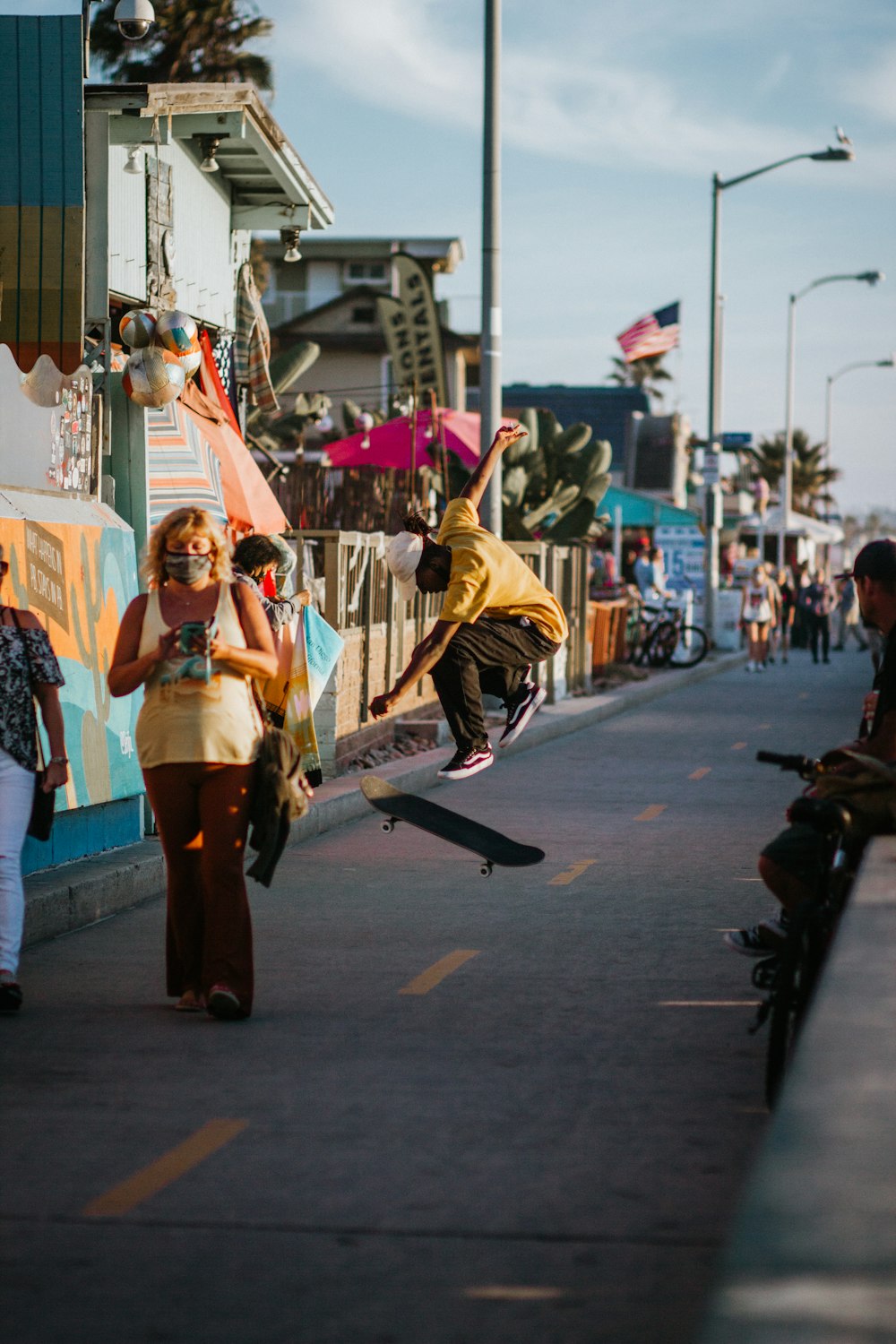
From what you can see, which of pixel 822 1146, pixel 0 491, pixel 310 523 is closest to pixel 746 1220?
pixel 822 1146

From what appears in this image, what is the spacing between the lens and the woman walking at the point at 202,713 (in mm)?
7164

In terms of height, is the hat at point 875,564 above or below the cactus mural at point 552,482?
below

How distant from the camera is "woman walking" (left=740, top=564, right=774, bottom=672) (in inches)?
1468

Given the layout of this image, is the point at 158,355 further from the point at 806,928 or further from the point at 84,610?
the point at 806,928

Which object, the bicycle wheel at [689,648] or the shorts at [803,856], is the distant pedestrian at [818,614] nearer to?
the bicycle wheel at [689,648]

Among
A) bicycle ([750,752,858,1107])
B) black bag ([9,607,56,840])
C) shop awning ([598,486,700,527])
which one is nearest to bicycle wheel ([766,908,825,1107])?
bicycle ([750,752,858,1107])

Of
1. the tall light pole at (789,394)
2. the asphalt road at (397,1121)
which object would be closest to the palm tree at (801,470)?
the tall light pole at (789,394)

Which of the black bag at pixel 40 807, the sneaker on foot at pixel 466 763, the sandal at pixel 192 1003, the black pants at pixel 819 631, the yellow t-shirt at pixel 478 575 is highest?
the yellow t-shirt at pixel 478 575

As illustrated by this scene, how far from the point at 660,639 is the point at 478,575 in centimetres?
2527

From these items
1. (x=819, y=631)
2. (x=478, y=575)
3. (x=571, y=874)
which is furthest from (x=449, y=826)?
(x=819, y=631)

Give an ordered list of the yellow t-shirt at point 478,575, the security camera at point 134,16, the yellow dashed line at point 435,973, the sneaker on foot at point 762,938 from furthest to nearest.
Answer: the security camera at point 134,16, the yellow t-shirt at point 478,575, the yellow dashed line at point 435,973, the sneaker on foot at point 762,938

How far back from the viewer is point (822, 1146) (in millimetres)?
3521

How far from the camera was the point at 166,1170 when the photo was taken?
17.8 ft

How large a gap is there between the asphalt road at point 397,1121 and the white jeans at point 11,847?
1.07 feet
